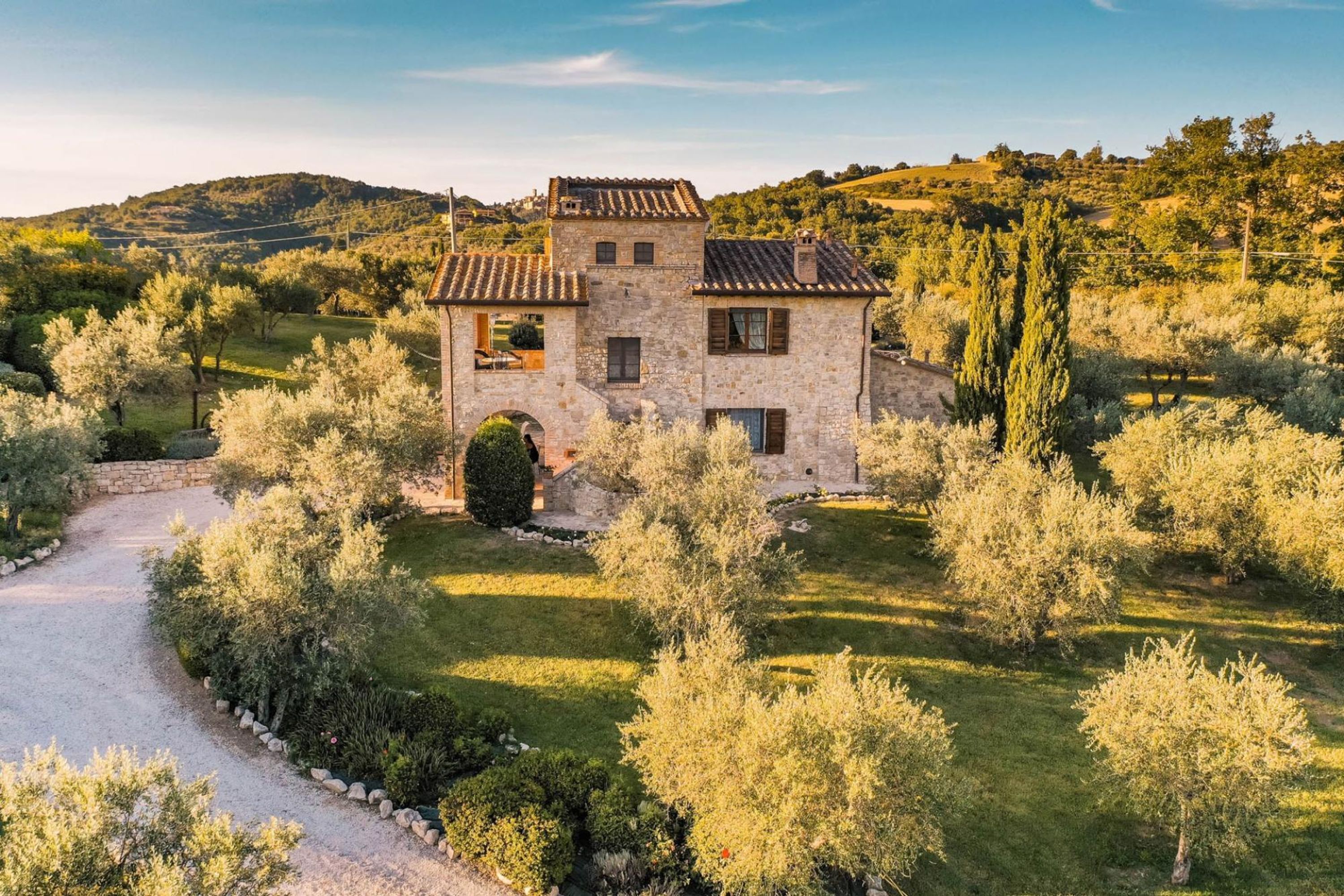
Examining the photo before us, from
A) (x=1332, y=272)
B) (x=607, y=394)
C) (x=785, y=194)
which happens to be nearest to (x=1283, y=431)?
(x=607, y=394)

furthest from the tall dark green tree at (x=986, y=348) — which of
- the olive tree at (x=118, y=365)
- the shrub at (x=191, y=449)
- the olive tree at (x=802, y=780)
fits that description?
the olive tree at (x=118, y=365)

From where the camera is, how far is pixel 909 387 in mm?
31359

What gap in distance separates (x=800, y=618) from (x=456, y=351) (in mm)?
13722

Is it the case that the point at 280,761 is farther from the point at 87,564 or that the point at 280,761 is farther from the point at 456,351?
the point at 456,351

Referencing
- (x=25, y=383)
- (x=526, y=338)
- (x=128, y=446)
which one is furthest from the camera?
(x=526, y=338)

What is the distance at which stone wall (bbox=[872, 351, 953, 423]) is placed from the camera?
102 ft

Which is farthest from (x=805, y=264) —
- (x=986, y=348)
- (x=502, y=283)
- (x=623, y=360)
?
(x=502, y=283)

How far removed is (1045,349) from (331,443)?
21.5 metres

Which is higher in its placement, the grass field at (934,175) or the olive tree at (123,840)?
the grass field at (934,175)

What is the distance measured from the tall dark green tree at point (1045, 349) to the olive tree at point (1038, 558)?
7554mm

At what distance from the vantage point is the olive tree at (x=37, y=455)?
21766 mm

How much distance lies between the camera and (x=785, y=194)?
88.7 m

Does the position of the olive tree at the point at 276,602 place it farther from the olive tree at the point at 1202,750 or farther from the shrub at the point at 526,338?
the shrub at the point at 526,338

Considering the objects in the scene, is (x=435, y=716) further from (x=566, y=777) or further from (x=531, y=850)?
(x=531, y=850)
